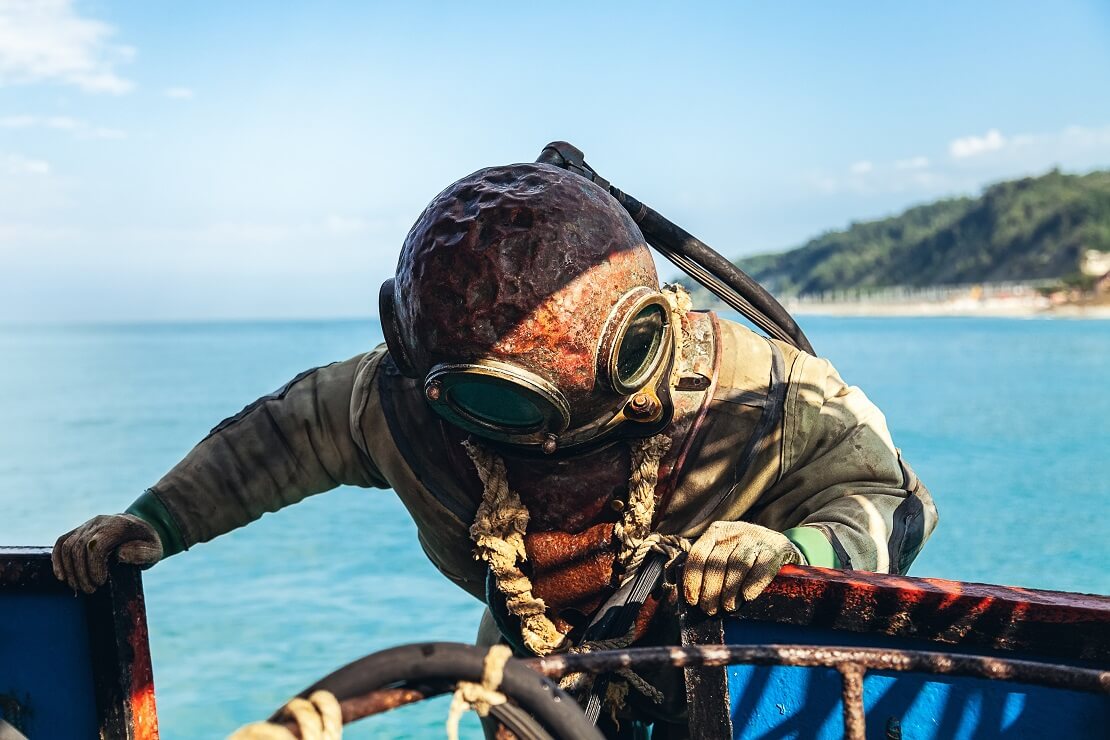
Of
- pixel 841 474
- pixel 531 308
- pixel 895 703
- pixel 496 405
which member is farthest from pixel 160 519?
pixel 895 703

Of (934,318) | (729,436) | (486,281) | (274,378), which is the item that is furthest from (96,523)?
(934,318)

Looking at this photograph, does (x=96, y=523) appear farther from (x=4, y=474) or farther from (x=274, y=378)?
(x=274, y=378)

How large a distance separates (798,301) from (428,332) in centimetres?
8633

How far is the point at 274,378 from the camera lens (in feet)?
106

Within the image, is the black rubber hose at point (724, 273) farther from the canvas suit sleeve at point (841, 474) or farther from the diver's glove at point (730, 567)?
the diver's glove at point (730, 567)

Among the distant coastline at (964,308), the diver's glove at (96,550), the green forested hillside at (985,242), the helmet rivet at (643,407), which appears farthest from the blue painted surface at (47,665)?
→ the green forested hillside at (985,242)

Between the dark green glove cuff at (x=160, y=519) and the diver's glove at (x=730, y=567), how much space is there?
118cm

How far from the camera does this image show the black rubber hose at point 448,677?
1.06 m

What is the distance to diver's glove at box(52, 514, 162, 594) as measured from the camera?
2055 mm

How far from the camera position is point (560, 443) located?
77.8 inches

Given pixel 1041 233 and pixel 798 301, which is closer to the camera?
pixel 1041 233

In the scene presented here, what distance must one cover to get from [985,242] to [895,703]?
7079 cm

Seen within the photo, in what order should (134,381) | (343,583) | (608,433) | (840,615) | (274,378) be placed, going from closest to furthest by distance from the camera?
(840,615) → (608,433) → (343,583) → (274,378) → (134,381)

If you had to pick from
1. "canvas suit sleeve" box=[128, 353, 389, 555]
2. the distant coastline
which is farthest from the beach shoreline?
"canvas suit sleeve" box=[128, 353, 389, 555]
